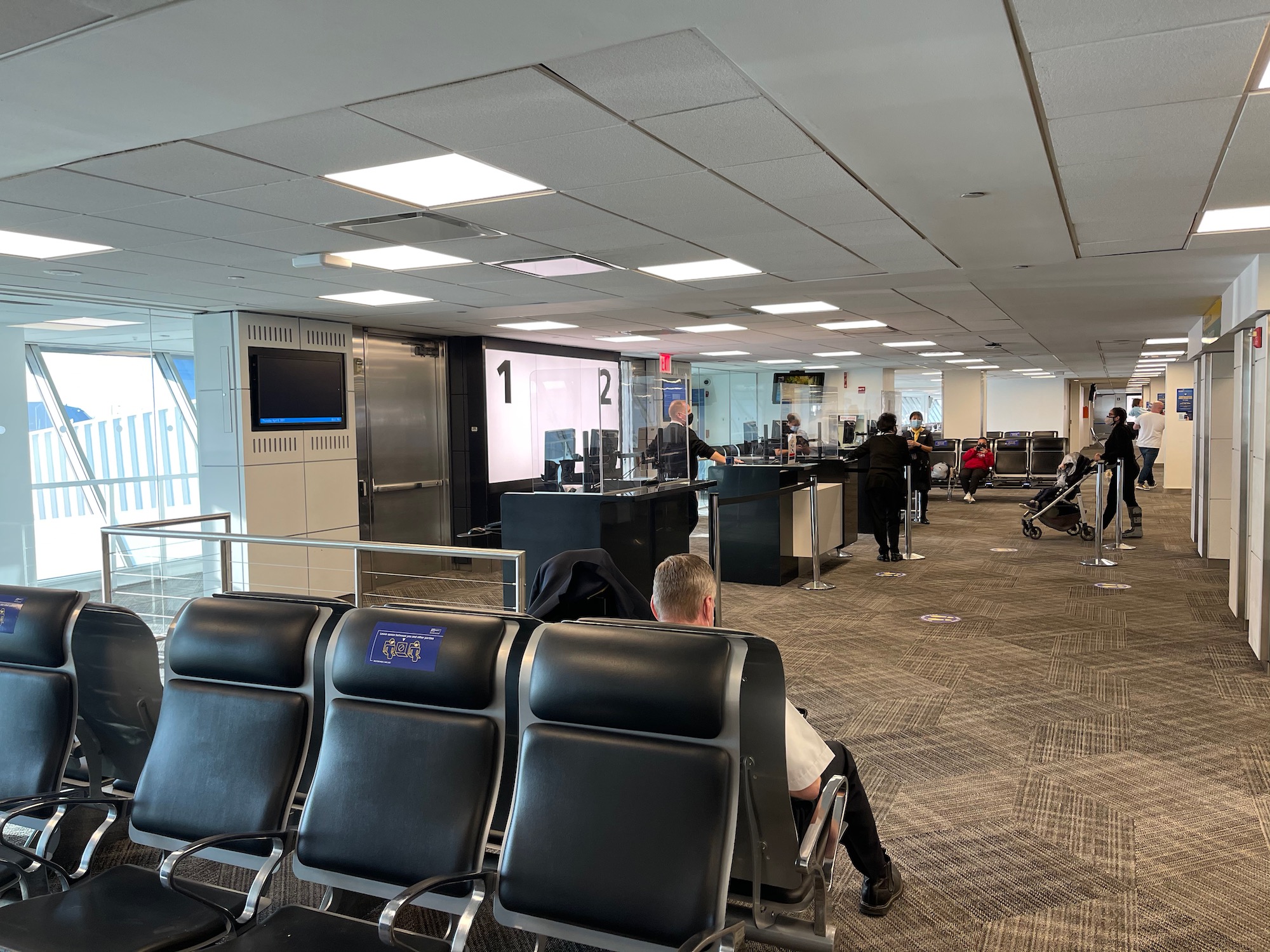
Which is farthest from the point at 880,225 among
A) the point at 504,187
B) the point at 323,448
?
the point at 323,448

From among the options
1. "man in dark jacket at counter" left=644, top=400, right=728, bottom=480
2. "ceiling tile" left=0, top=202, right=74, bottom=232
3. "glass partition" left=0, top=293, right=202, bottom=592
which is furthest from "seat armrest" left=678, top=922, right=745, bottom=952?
"glass partition" left=0, top=293, right=202, bottom=592

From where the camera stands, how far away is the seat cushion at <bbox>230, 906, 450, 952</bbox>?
1.84m

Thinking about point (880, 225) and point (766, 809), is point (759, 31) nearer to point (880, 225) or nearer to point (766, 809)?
point (766, 809)

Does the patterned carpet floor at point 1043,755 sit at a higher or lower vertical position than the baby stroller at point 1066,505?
lower

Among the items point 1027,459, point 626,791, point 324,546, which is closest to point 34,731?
point 324,546

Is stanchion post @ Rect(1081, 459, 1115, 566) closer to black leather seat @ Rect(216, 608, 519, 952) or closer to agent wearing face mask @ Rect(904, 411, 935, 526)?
agent wearing face mask @ Rect(904, 411, 935, 526)

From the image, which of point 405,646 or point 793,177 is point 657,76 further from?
point 405,646

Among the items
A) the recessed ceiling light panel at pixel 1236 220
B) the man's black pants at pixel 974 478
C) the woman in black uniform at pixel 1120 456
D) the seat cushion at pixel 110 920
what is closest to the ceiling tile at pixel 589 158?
the seat cushion at pixel 110 920

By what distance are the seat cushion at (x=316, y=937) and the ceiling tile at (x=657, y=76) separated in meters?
2.09

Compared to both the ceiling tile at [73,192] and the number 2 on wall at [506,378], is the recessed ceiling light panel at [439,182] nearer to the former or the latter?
the ceiling tile at [73,192]

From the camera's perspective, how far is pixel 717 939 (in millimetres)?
1669

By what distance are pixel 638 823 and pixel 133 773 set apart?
1.83 metres

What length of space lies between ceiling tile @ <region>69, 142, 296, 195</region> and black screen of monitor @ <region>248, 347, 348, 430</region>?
401 cm

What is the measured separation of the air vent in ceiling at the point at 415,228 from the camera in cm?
397
